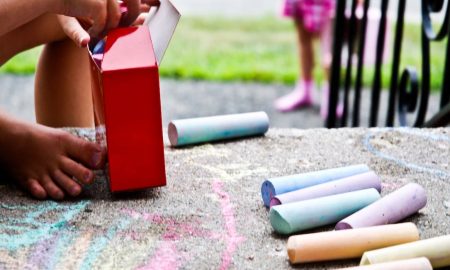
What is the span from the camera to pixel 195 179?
1.30 metres

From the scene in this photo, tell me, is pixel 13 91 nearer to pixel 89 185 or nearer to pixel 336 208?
pixel 89 185

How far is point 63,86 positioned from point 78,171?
13.8 inches

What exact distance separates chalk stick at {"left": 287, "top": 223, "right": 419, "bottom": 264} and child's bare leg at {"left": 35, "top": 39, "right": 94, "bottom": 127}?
2.34ft

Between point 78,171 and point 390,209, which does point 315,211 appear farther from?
point 78,171

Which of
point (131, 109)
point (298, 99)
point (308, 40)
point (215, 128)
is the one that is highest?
point (131, 109)

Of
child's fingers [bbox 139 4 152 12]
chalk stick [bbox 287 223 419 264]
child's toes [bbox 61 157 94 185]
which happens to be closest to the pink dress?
child's fingers [bbox 139 4 152 12]

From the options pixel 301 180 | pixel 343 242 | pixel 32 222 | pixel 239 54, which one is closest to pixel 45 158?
pixel 32 222

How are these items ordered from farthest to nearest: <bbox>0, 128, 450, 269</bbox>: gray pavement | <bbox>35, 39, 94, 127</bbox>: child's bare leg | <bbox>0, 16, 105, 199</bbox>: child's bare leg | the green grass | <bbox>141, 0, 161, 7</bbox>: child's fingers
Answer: the green grass < <bbox>35, 39, 94, 127</bbox>: child's bare leg < <bbox>141, 0, 161, 7</bbox>: child's fingers < <bbox>0, 16, 105, 199</bbox>: child's bare leg < <bbox>0, 128, 450, 269</bbox>: gray pavement

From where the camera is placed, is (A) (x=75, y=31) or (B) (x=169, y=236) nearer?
(B) (x=169, y=236)

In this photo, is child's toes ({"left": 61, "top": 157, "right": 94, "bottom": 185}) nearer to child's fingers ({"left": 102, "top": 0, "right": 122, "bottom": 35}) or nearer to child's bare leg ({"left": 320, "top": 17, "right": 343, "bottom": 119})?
child's fingers ({"left": 102, "top": 0, "right": 122, "bottom": 35})

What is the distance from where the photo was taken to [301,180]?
121 centimetres

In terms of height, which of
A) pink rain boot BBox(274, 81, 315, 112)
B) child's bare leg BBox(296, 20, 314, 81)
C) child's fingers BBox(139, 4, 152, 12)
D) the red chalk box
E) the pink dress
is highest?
child's fingers BBox(139, 4, 152, 12)

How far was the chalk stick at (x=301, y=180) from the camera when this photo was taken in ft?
3.89

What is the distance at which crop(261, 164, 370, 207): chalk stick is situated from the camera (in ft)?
3.89
